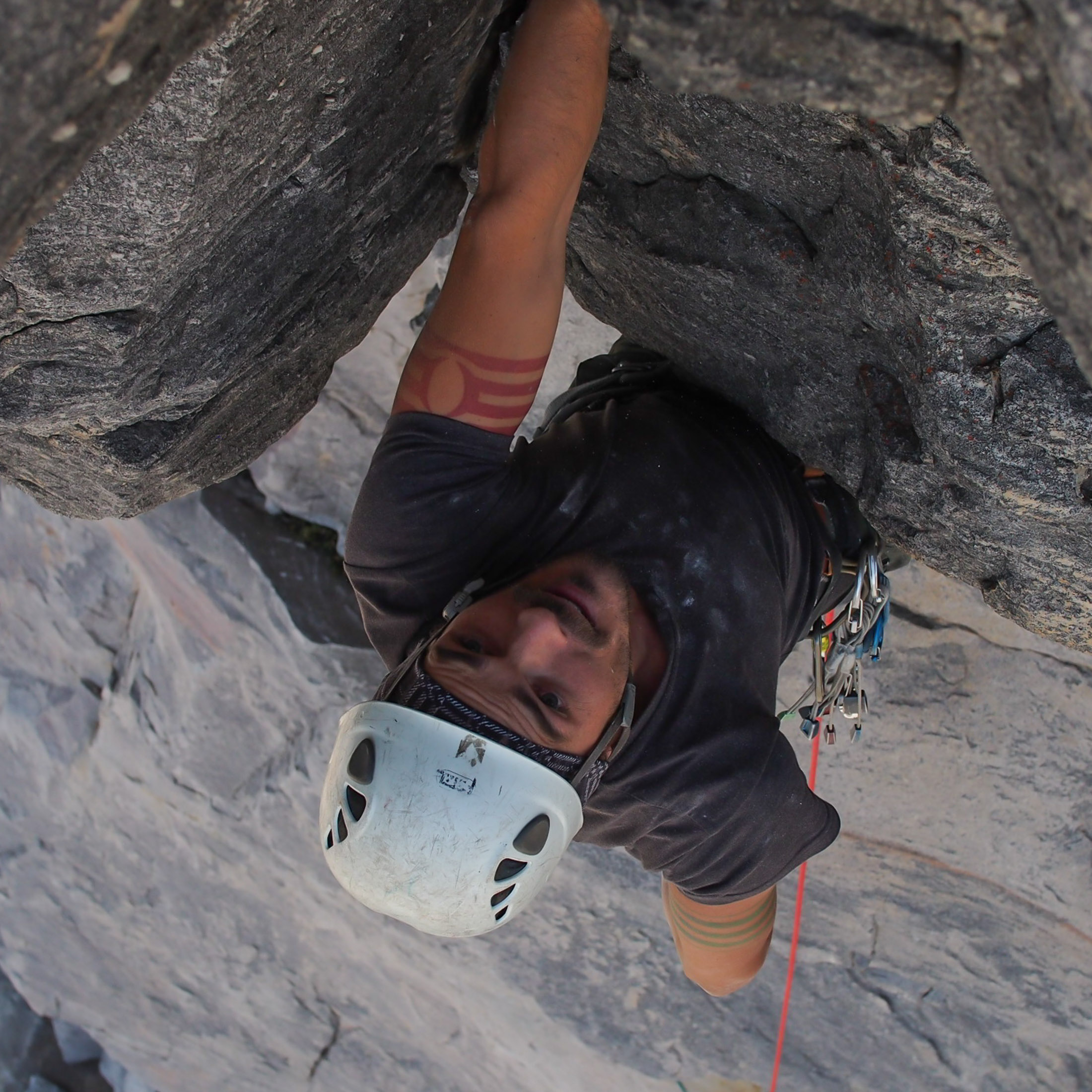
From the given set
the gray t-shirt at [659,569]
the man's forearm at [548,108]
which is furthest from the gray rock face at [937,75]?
the gray t-shirt at [659,569]

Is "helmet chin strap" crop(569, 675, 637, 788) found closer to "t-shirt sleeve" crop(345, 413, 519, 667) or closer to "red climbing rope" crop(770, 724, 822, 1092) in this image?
"t-shirt sleeve" crop(345, 413, 519, 667)

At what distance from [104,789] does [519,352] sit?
10.7 feet

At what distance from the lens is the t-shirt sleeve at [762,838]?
5.67ft

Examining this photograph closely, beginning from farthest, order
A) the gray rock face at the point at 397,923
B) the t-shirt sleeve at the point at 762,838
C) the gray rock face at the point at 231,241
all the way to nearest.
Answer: the gray rock face at the point at 397,923 < the t-shirt sleeve at the point at 762,838 < the gray rock face at the point at 231,241

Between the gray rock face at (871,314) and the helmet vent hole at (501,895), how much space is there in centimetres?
98

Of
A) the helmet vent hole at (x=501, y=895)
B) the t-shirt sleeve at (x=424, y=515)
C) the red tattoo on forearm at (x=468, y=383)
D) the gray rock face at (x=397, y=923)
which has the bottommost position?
the gray rock face at (x=397, y=923)

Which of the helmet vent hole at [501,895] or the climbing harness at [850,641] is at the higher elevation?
the climbing harness at [850,641]

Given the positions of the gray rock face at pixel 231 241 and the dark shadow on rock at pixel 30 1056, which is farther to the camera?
the dark shadow on rock at pixel 30 1056

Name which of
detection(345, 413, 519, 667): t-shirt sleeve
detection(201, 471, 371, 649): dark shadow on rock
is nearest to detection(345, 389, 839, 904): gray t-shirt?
detection(345, 413, 519, 667): t-shirt sleeve

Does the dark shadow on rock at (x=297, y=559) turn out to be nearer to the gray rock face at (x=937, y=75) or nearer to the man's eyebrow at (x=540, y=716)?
the man's eyebrow at (x=540, y=716)

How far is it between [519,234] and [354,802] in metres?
1.00

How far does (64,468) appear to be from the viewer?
1938 mm

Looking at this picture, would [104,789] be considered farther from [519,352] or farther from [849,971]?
[519,352]

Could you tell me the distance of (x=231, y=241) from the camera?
1.44m
